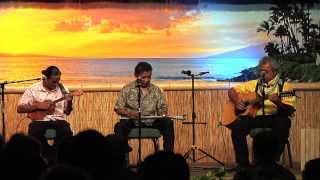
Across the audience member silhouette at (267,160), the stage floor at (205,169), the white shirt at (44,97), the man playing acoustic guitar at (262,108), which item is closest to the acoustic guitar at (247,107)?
the man playing acoustic guitar at (262,108)

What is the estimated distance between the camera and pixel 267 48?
29.3ft

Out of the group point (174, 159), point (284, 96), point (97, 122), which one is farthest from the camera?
point (97, 122)

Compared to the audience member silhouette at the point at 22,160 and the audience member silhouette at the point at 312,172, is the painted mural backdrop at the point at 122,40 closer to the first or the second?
the audience member silhouette at the point at 22,160

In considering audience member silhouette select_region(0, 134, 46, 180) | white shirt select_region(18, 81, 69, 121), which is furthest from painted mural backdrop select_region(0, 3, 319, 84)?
audience member silhouette select_region(0, 134, 46, 180)

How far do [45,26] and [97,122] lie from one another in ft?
4.05

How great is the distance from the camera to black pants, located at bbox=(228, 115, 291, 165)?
24.7 feet

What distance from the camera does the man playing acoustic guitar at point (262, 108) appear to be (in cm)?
751

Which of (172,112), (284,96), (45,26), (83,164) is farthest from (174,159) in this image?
(45,26)

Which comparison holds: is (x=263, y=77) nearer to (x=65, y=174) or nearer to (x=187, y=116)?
(x=187, y=116)

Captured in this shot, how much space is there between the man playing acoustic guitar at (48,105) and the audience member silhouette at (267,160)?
3.42 metres

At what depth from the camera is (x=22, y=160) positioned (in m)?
3.96

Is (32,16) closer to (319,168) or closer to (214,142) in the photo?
(214,142)

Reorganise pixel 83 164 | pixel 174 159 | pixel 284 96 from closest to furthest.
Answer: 1. pixel 174 159
2. pixel 83 164
3. pixel 284 96

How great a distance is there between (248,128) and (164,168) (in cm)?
407
